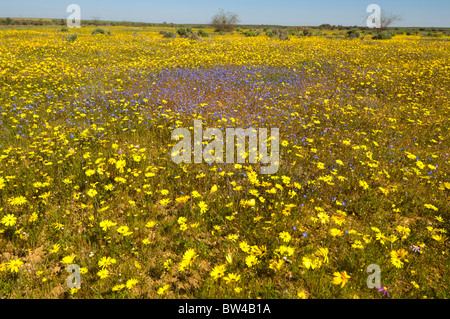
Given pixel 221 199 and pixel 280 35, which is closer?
pixel 221 199

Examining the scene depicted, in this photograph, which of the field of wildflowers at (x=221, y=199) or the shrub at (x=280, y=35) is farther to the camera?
the shrub at (x=280, y=35)

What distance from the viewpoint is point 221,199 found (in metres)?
4.36

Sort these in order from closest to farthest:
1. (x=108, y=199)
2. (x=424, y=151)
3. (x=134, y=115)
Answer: (x=108, y=199) < (x=424, y=151) < (x=134, y=115)

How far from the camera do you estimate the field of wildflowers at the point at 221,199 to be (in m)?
2.98

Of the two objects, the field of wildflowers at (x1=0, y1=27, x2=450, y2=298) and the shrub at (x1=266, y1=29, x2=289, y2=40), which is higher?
the shrub at (x1=266, y1=29, x2=289, y2=40)

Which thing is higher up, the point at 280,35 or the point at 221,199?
the point at 280,35

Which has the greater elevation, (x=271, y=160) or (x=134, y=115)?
(x=134, y=115)

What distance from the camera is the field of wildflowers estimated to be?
2.98 m

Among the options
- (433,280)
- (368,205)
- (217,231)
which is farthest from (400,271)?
(217,231)

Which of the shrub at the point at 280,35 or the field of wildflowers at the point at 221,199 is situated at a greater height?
the shrub at the point at 280,35

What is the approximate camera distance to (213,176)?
496cm
